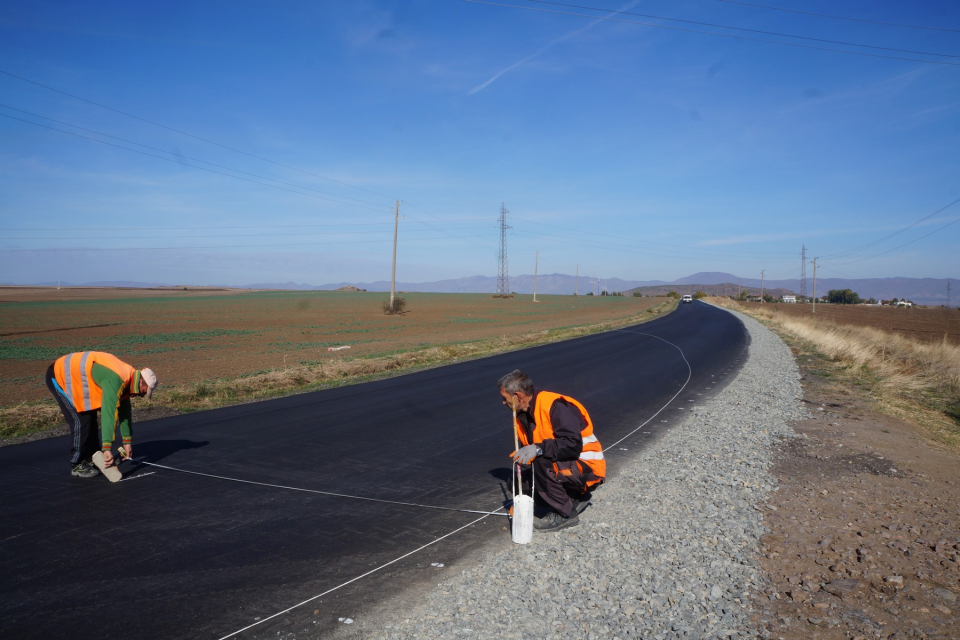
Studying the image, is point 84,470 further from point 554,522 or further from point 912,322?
point 912,322

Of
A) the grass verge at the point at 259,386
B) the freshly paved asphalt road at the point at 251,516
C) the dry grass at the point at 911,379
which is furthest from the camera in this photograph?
the dry grass at the point at 911,379

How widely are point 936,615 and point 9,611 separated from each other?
599cm

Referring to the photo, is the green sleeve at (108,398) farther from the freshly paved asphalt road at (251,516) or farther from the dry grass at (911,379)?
the dry grass at (911,379)

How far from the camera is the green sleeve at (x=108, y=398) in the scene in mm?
6363

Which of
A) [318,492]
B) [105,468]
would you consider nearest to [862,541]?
[318,492]

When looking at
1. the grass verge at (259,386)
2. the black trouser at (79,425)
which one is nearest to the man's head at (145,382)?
the black trouser at (79,425)

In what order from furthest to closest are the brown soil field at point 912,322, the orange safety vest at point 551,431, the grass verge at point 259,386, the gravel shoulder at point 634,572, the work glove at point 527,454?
the brown soil field at point 912,322 → the grass verge at point 259,386 → the orange safety vest at point 551,431 → the work glove at point 527,454 → the gravel shoulder at point 634,572

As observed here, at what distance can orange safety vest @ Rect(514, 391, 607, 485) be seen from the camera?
16.9 feet

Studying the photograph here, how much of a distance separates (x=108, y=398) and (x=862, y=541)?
7.31 metres

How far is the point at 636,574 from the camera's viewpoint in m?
4.42

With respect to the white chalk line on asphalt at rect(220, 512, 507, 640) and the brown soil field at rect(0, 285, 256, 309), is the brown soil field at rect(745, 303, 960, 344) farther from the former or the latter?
the brown soil field at rect(0, 285, 256, 309)

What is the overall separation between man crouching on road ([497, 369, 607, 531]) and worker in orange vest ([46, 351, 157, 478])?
404cm

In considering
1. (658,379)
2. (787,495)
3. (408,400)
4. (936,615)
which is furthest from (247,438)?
(658,379)

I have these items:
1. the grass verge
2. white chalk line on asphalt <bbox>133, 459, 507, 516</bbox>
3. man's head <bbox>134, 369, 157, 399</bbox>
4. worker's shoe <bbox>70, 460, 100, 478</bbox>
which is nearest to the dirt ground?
white chalk line on asphalt <bbox>133, 459, 507, 516</bbox>
